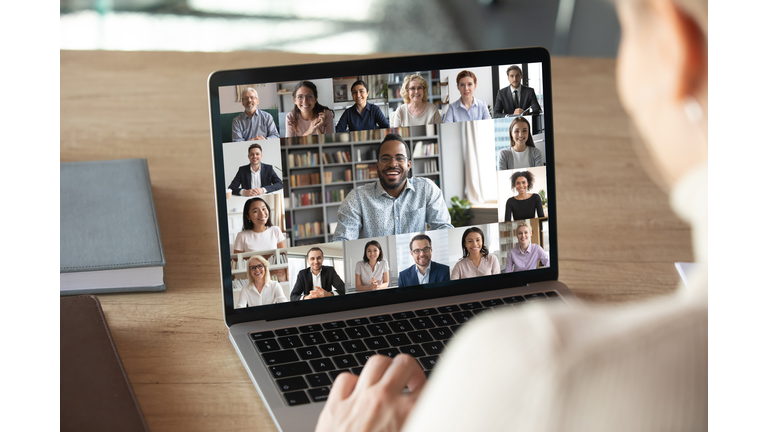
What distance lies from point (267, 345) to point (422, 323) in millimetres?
166

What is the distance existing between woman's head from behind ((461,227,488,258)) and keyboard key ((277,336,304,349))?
22 cm

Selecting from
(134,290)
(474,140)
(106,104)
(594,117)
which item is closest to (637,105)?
(474,140)

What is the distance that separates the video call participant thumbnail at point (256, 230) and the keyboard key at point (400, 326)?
156 mm

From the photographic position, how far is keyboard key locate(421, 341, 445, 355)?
588mm

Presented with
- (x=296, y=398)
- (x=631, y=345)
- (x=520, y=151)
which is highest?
(x=520, y=151)

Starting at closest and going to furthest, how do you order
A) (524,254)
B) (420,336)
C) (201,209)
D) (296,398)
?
1. (296,398)
2. (420,336)
3. (524,254)
4. (201,209)

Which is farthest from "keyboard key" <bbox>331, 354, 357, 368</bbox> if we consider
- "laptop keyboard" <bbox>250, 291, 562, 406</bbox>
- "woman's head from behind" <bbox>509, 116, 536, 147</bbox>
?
"woman's head from behind" <bbox>509, 116, 536, 147</bbox>

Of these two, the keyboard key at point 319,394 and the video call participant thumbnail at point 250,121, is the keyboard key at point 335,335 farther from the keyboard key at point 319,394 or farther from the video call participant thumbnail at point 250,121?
the video call participant thumbnail at point 250,121

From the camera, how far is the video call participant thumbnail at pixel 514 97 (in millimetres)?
693

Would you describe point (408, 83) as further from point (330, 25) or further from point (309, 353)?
point (330, 25)

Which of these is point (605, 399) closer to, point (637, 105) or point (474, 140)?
point (637, 105)

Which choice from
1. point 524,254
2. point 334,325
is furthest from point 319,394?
point 524,254

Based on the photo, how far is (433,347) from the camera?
1.95 ft

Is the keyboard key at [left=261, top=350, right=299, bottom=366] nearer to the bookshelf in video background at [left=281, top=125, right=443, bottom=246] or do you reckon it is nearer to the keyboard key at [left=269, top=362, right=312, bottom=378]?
the keyboard key at [left=269, top=362, right=312, bottom=378]
